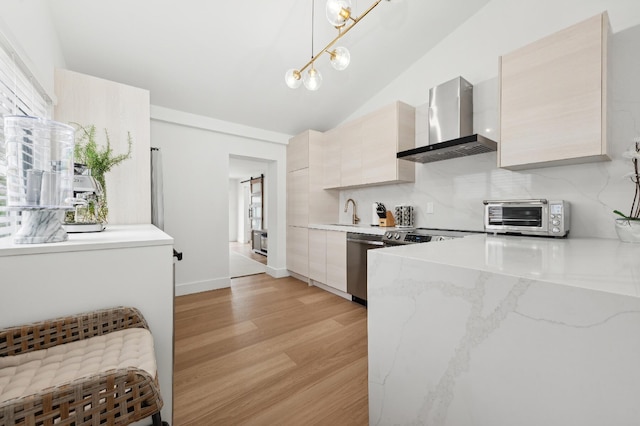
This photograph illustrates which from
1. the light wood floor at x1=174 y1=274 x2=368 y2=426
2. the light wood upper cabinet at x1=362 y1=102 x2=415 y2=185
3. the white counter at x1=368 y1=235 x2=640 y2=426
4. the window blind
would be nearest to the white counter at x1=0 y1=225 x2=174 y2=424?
the light wood floor at x1=174 y1=274 x2=368 y2=426

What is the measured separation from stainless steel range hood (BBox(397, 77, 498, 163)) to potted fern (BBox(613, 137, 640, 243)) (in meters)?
0.82

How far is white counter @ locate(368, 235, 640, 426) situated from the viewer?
1.92ft

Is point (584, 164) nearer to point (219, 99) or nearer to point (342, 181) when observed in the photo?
point (342, 181)

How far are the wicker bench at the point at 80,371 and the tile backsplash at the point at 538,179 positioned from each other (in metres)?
2.55

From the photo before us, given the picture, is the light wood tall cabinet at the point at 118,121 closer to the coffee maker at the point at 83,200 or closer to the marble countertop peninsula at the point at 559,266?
the coffee maker at the point at 83,200

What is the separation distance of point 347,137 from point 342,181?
59 centimetres

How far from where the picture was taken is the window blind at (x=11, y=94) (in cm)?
130

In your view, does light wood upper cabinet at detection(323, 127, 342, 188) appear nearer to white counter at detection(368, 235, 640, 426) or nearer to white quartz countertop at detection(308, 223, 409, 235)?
white quartz countertop at detection(308, 223, 409, 235)

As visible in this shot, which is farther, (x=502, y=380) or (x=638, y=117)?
(x=638, y=117)

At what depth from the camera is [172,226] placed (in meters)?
3.28

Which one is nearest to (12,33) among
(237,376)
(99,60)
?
(99,60)

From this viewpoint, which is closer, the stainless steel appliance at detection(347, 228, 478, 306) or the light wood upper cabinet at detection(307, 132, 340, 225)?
the stainless steel appliance at detection(347, 228, 478, 306)

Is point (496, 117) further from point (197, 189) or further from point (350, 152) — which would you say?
point (197, 189)

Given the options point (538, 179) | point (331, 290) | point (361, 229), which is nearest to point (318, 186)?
point (361, 229)
